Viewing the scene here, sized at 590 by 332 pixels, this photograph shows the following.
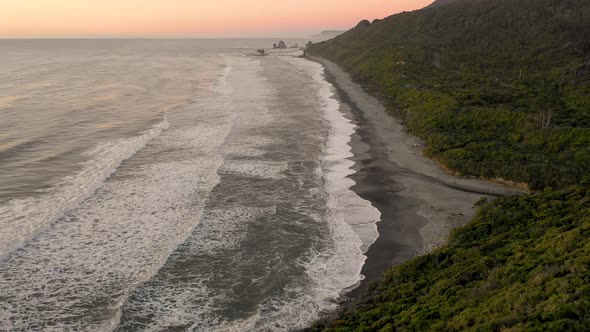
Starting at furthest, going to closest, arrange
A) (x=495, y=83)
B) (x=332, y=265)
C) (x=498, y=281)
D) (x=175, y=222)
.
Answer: (x=495, y=83) → (x=175, y=222) → (x=332, y=265) → (x=498, y=281)

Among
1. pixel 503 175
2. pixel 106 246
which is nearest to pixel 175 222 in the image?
pixel 106 246

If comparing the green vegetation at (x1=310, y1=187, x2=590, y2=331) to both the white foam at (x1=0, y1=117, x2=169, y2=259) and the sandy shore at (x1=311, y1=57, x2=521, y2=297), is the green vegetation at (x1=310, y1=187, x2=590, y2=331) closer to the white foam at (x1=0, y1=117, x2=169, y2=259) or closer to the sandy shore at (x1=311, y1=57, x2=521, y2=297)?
the sandy shore at (x1=311, y1=57, x2=521, y2=297)

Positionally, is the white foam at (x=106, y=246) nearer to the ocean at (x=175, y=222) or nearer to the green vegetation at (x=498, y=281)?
the ocean at (x=175, y=222)

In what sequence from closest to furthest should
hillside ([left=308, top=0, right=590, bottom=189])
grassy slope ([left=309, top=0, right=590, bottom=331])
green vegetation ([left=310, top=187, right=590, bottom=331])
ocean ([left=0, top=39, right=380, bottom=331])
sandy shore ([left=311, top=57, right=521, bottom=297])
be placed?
green vegetation ([left=310, top=187, right=590, bottom=331])
grassy slope ([left=309, top=0, right=590, bottom=331])
ocean ([left=0, top=39, right=380, bottom=331])
sandy shore ([left=311, top=57, right=521, bottom=297])
hillside ([left=308, top=0, right=590, bottom=189])

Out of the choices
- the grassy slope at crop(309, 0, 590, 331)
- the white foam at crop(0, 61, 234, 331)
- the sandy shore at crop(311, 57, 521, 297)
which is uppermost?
the grassy slope at crop(309, 0, 590, 331)

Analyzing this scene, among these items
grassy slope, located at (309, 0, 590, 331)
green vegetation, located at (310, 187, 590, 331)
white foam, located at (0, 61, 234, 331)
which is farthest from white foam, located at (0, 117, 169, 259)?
grassy slope, located at (309, 0, 590, 331)

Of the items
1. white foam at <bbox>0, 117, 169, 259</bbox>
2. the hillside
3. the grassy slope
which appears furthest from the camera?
the hillside

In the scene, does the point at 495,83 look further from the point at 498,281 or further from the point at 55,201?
the point at 55,201
